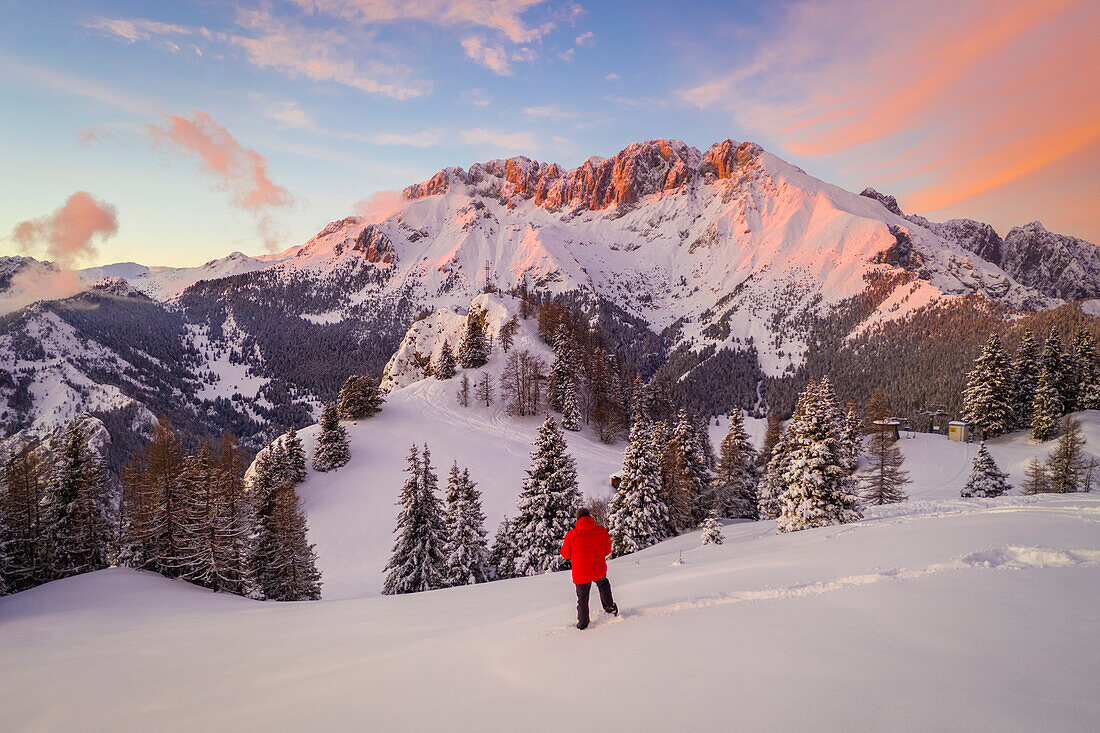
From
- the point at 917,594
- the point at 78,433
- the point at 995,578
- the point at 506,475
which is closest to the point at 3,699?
the point at 917,594

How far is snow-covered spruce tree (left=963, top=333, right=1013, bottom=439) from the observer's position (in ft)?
163

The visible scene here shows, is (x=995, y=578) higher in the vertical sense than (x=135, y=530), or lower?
higher

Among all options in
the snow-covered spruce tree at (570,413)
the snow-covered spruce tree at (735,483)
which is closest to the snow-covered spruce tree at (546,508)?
the snow-covered spruce tree at (735,483)

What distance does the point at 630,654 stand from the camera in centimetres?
551

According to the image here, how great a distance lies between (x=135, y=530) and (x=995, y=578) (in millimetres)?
31766

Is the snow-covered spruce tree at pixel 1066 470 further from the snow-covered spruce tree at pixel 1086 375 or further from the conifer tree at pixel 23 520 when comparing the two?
the conifer tree at pixel 23 520

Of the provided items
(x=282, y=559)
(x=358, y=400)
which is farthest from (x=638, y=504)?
(x=358, y=400)

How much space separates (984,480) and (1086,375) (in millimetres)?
33331

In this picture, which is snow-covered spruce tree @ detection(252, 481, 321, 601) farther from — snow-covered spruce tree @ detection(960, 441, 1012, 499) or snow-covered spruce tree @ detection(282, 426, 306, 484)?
snow-covered spruce tree @ detection(960, 441, 1012, 499)

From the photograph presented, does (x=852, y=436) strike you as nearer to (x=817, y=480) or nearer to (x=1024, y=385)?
(x=1024, y=385)

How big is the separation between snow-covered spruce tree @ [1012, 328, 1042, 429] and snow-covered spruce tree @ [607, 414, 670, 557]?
49942 millimetres

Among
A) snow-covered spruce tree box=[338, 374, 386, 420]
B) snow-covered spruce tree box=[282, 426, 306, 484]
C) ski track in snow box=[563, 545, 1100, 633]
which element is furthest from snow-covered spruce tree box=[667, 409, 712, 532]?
snow-covered spruce tree box=[338, 374, 386, 420]

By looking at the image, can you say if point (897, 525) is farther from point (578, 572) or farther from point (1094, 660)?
point (578, 572)

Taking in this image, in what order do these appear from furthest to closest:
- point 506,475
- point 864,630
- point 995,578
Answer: point 506,475 → point 995,578 → point 864,630
